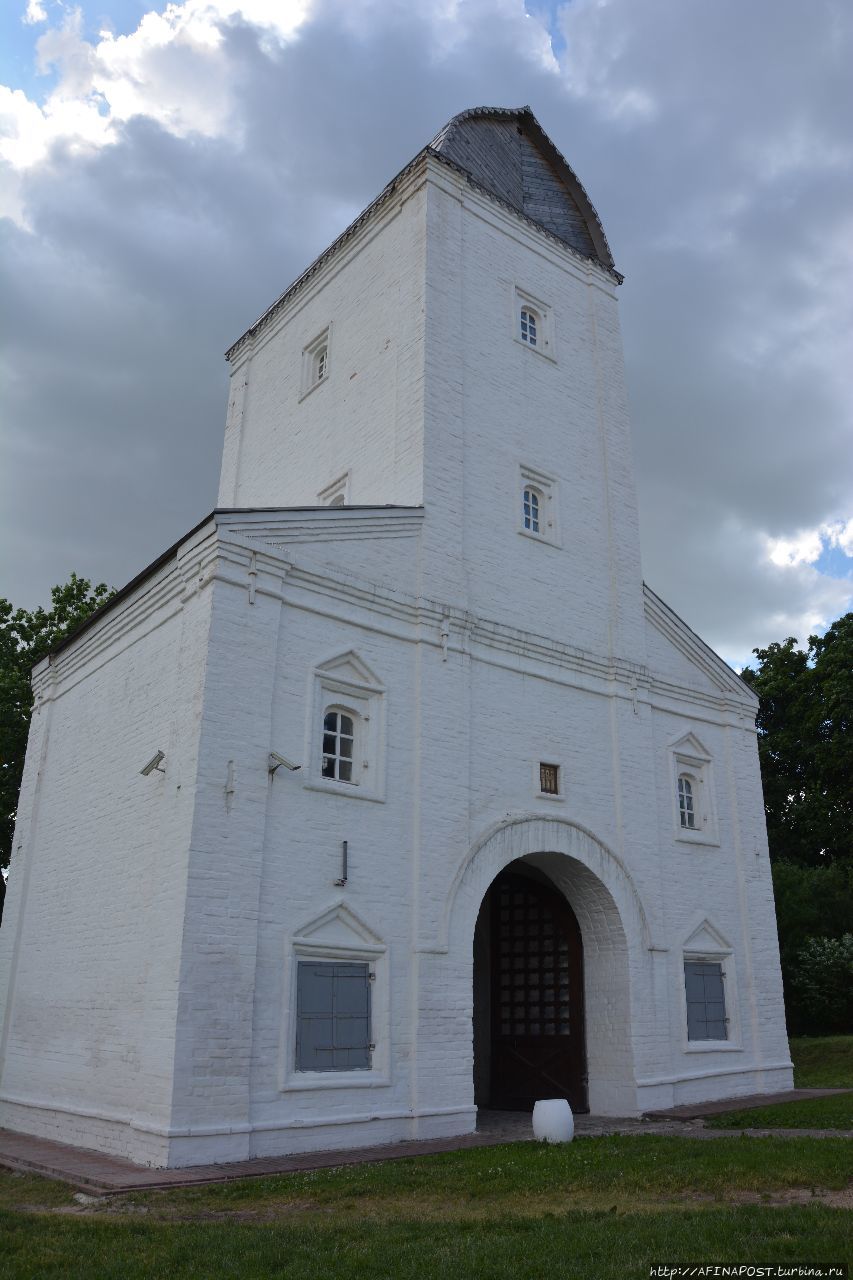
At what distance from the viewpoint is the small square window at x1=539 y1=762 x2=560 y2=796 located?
14368 millimetres

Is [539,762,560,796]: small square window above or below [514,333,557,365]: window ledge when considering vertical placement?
below

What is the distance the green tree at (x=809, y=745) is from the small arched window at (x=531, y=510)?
1264cm

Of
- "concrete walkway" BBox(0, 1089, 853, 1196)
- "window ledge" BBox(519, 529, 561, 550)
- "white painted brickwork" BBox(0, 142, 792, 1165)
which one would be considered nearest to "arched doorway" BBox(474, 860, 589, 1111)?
"white painted brickwork" BBox(0, 142, 792, 1165)

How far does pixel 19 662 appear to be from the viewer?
2419cm

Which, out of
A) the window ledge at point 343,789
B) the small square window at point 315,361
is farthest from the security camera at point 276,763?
the small square window at point 315,361

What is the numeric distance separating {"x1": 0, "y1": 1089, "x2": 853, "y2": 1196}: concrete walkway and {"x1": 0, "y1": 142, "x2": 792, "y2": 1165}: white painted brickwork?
24cm

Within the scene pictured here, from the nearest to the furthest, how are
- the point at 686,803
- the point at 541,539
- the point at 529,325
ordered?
1. the point at 541,539
2. the point at 686,803
3. the point at 529,325

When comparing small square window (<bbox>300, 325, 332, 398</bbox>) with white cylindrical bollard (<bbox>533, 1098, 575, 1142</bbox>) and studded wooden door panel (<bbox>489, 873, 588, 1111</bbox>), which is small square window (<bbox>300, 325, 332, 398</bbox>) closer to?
studded wooden door panel (<bbox>489, 873, 588, 1111</bbox>)

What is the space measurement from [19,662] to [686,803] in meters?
15.8

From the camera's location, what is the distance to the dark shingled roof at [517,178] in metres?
17.8

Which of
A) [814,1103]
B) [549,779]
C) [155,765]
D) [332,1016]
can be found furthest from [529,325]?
[814,1103]

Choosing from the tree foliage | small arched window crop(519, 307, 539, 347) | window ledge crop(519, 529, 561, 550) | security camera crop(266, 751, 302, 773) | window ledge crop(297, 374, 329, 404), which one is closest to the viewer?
security camera crop(266, 751, 302, 773)

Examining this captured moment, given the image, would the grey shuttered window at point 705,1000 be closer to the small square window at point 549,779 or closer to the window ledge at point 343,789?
the small square window at point 549,779

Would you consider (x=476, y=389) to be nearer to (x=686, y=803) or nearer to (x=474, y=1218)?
(x=686, y=803)
